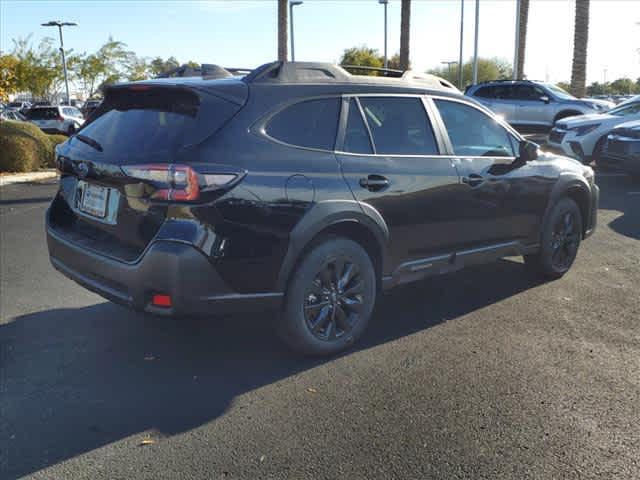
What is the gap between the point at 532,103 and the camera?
65.8 ft

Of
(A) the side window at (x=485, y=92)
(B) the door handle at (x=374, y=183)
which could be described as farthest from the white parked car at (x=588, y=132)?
(B) the door handle at (x=374, y=183)

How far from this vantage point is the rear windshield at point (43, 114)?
28016 mm

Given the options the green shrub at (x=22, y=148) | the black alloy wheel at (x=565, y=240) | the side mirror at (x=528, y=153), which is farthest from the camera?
the green shrub at (x=22, y=148)

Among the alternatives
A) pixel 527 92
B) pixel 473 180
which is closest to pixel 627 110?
pixel 527 92

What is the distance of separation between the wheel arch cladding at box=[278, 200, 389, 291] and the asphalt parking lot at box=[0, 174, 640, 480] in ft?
2.11

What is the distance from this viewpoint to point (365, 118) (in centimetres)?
454

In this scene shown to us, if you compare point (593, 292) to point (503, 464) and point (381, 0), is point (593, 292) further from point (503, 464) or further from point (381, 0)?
point (381, 0)

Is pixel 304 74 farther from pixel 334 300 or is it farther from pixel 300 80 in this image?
pixel 334 300

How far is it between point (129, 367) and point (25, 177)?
12.5 m

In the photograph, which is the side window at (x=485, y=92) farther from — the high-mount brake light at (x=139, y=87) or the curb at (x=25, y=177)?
the high-mount brake light at (x=139, y=87)

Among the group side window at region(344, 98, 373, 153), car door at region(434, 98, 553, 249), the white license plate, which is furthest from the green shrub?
side window at region(344, 98, 373, 153)

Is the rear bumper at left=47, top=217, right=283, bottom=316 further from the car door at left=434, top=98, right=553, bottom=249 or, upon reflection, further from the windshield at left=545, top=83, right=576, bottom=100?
the windshield at left=545, top=83, right=576, bottom=100

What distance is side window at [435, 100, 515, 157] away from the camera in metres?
5.12

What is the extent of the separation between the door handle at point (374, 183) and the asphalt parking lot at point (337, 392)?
110cm
